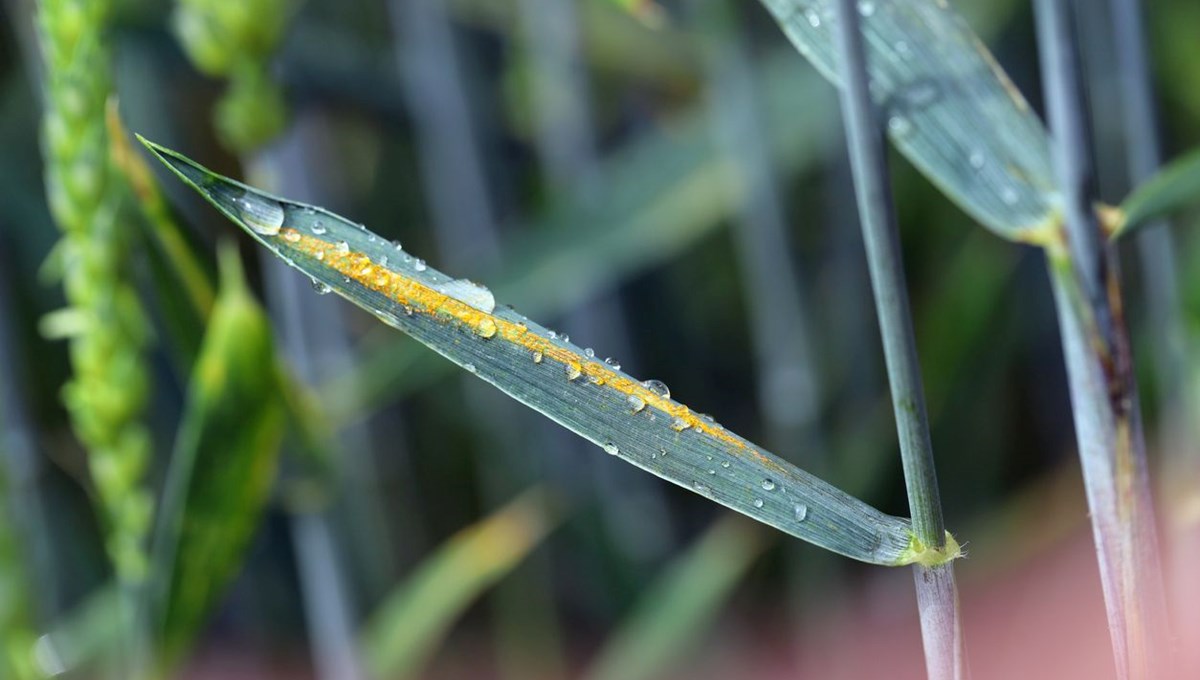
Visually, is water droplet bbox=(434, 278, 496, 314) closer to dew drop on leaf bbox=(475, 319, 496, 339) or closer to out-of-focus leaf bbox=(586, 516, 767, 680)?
dew drop on leaf bbox=(475, 319, 496, 339)

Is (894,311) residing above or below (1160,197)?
below

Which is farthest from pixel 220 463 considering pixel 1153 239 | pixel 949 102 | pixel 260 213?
pixel 1153 239

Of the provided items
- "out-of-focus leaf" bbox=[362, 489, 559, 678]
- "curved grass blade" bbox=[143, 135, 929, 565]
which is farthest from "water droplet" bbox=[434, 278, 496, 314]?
"out-of-focus leaf" bbox=[362, 489, 559, 678]

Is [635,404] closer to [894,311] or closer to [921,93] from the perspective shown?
[894,311]

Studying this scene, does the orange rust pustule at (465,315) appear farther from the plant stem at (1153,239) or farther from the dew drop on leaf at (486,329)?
the plant stem at (1153,239)

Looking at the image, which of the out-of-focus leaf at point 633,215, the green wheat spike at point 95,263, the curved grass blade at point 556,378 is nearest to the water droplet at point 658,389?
the curved grass blade at point 556,378

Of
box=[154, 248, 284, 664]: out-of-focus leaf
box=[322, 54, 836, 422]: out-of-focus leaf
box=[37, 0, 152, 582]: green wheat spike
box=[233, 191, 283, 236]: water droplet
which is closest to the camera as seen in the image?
box=[233, 191, 283, 236]: water droplet

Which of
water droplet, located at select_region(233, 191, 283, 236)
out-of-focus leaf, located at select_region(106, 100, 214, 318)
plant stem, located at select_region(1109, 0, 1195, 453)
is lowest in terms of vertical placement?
water droplet, located at select_region(233, 191, 283, 236)
